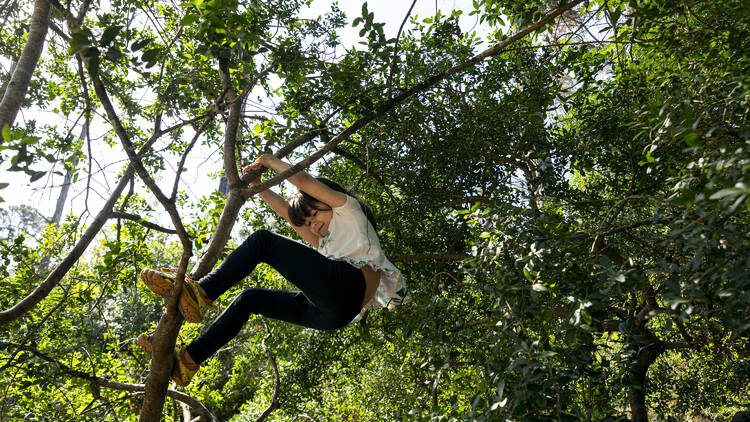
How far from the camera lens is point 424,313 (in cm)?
213

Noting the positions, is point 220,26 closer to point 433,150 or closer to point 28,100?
point 433,150

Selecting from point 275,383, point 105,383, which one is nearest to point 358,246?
point 105,383

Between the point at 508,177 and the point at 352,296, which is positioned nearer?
the point at 352,296

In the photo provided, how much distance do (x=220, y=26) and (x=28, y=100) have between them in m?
5.55

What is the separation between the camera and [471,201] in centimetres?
383

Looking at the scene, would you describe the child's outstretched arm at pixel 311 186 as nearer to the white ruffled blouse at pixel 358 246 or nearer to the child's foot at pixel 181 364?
the white ruffled blouse at pixel 358 246

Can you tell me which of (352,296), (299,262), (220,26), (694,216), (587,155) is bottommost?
(694,216)

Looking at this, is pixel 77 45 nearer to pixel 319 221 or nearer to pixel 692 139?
pixel 319 221

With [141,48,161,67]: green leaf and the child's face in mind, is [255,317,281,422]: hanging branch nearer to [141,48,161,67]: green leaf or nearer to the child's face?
the child's face

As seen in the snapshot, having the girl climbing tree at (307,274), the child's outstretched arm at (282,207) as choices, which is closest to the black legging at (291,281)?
the girl climbing tree at (307,274)

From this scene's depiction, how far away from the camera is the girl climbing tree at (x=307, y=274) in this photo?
2455mm

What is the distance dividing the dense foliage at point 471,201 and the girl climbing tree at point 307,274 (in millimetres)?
250

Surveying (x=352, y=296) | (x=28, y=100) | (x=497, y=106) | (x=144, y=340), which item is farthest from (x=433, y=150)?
(x=28, y=100)

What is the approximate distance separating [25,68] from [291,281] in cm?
269
